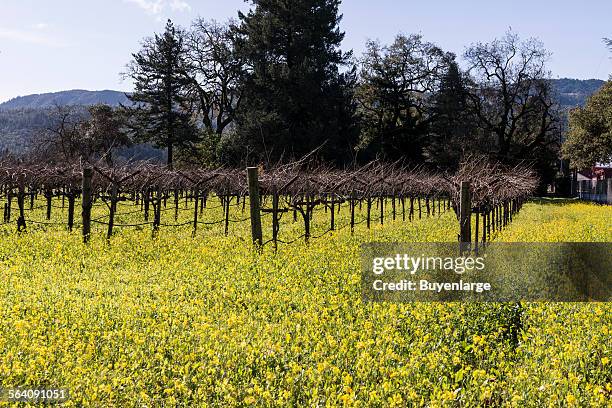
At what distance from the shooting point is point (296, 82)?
4681 cm

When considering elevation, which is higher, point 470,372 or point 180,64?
point 180,64

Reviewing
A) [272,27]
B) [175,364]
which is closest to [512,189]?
[175,364]

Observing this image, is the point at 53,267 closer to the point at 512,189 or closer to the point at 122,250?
the point at 122,250

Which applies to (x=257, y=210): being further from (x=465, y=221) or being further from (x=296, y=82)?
(x=296, y=82)

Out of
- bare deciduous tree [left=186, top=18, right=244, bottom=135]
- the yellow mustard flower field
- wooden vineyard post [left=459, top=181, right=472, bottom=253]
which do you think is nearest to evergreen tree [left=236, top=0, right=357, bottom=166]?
bare deciduous tree [left=186, top=18, right=244, bottom=135]

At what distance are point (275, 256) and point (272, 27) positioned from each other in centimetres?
3868

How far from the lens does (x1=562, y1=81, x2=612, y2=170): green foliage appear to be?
1842 inches

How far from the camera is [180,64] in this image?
2151 inches

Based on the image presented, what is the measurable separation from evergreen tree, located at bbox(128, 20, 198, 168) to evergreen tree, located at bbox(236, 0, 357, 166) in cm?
710

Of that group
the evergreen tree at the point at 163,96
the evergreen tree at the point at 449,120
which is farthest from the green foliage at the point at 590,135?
the evergreen tree at the point at 163,96

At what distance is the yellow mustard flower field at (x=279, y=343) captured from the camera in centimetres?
571

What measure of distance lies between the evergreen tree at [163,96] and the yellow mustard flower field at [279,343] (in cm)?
4273

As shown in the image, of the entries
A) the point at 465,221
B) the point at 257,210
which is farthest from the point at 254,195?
the point at 465,221

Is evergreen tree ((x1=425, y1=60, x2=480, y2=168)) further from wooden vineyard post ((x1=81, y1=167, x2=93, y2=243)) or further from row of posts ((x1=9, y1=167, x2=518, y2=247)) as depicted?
wooden vineyard post ((x1=81, y1=167, x2=93, y2=243))
